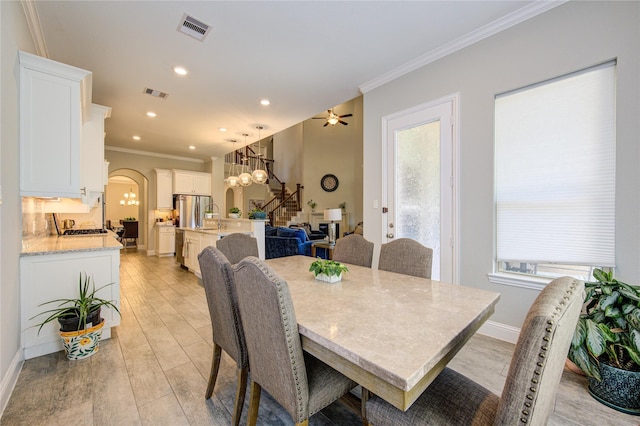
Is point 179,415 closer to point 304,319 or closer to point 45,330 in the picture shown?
point 304,319

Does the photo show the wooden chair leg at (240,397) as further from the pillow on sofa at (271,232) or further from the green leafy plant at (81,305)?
the pillow on sofa at (271,232)

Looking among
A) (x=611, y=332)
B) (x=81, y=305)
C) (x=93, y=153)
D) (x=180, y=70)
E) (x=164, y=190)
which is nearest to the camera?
(x=611, y=332)

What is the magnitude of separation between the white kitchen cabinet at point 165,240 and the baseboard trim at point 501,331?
23.7 feet

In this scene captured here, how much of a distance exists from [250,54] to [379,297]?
275 cm

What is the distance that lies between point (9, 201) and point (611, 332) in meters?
4.06

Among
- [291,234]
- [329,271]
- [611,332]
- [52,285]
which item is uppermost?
[329,271]

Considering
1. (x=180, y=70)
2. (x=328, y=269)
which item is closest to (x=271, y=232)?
(x=180, y=70)

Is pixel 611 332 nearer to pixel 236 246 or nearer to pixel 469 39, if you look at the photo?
pixel 469 39

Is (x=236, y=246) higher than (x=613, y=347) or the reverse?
higher

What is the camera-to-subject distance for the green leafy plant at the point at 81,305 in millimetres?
2201

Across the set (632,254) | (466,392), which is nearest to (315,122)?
(632,254)

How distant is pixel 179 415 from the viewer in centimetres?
158

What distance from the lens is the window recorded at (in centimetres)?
197

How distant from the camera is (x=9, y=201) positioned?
1.88 metres
